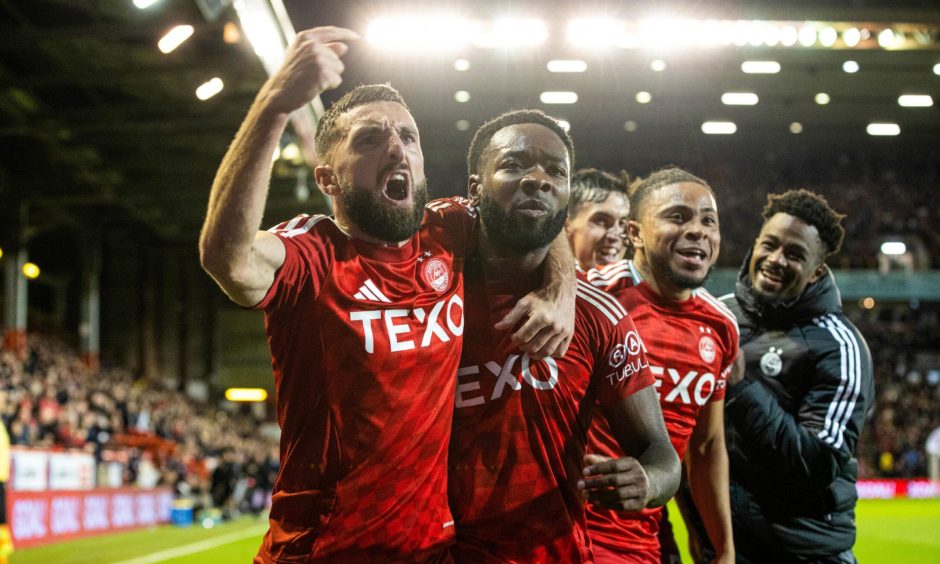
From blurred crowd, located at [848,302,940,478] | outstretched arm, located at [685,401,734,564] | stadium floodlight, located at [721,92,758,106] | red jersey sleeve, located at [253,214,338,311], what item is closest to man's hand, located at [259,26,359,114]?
red jersey sleeve, located at [253,214,338,311]

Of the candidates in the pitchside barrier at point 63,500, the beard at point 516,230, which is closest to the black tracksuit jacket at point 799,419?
the beard at point 516,230

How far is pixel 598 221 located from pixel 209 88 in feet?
52.0

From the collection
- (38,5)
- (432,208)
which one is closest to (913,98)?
(38,5)

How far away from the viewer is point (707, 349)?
425 centimetres

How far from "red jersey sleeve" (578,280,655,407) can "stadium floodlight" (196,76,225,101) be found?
17.1 meters

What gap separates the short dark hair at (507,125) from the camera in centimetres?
343

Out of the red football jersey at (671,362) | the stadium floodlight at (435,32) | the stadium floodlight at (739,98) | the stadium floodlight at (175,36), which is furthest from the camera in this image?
the stadium floodlight at (739,98)

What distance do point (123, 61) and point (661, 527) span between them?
17.3 metres

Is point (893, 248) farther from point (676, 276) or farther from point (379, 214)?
point (379, 214)

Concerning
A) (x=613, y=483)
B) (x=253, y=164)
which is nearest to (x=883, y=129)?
(x=613, y=483)

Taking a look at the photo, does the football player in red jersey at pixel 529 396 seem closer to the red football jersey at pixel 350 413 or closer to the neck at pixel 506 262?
the neck at pixel 506 262

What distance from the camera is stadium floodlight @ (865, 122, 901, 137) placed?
3194 cm

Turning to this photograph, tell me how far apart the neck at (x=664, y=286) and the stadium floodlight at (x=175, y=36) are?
13999 millimetres

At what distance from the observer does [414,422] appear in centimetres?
297
